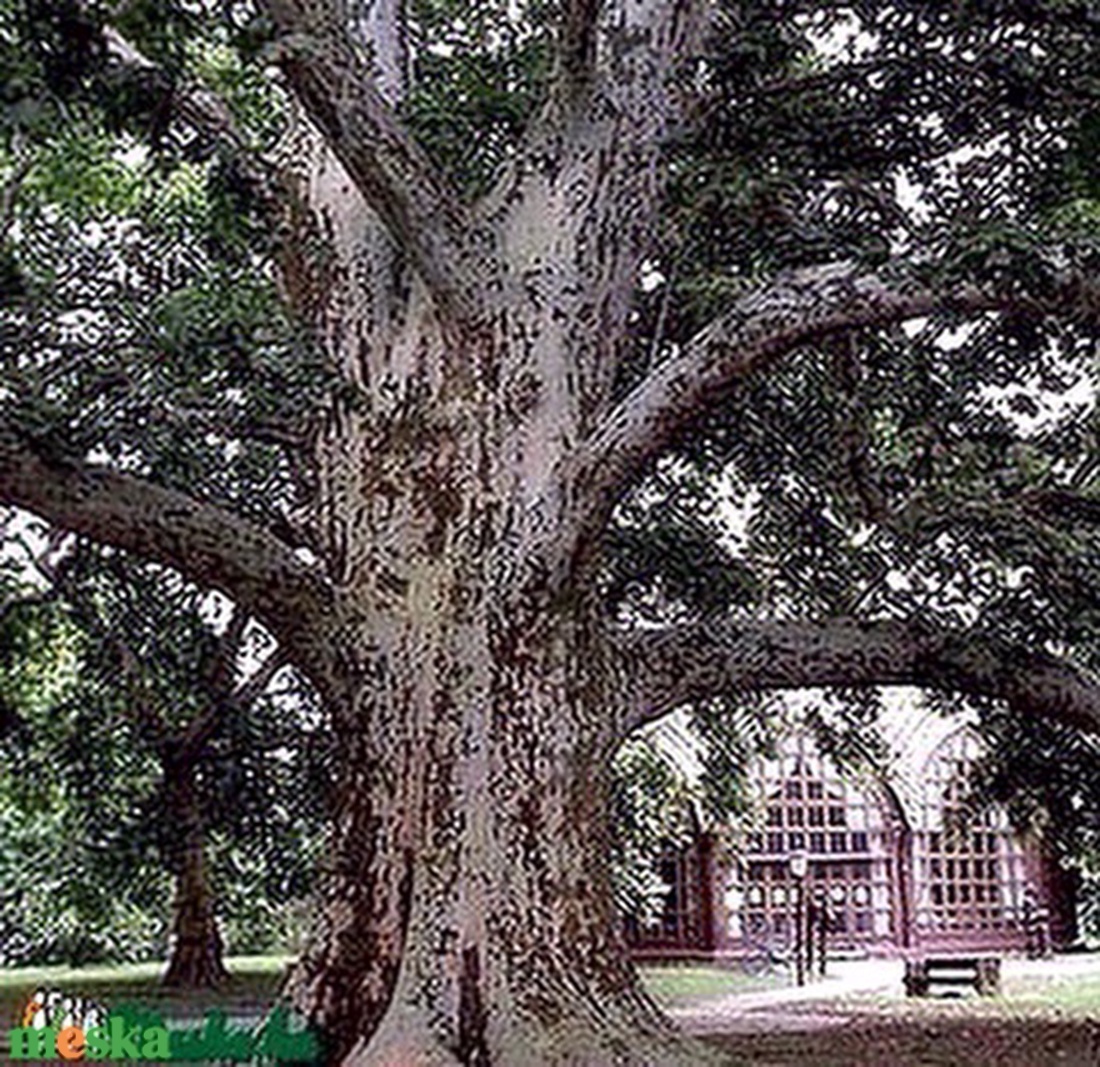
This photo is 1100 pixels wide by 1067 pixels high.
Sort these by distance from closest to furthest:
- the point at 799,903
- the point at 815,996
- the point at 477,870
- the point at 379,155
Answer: the point at 477,870 → the point at 379,155 → the point at 815,996 → the point at 799,903

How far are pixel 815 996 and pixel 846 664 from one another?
9.38 metres

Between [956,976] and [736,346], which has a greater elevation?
[736,346]

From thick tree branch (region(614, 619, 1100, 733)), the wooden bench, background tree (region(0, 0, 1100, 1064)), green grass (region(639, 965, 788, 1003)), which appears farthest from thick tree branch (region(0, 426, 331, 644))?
the wooden bench

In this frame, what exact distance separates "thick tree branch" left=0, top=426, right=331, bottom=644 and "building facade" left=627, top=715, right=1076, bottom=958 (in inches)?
755

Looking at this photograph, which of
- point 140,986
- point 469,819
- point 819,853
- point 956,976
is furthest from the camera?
point 819,853

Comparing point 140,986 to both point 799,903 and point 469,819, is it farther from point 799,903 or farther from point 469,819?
point 469,819

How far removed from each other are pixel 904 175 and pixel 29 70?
23.9 ft

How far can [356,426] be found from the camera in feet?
34.2

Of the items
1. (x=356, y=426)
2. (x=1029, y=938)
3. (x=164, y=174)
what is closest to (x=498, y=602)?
(x=356, y=426)

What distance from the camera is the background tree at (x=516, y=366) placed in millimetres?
9062

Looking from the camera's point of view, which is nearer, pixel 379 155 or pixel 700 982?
pixel 379 155

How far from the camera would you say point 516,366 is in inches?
403

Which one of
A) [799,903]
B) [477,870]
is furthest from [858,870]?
[477,870]

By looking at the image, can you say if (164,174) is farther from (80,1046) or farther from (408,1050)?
(80,1046)
